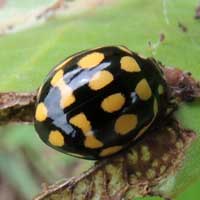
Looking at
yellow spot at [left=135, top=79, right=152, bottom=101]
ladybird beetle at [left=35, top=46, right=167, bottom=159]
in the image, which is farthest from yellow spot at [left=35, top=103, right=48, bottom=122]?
yellow spot at [left=135, top=79, right=152, bottom=101]

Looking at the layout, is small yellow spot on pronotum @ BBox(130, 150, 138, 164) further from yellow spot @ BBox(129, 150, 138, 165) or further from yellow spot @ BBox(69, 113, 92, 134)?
yellow spot @ BBox(69, 113, 92, 134)

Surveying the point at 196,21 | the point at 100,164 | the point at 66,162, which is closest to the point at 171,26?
the point at 196,21

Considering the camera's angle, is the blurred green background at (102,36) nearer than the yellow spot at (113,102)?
No

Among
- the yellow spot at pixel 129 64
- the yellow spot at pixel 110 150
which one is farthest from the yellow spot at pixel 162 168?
the yellow spot at pixel 129 64

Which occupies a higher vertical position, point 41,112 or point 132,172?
point 41,112

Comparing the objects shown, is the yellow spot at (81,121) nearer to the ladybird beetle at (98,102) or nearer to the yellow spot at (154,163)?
the ladybird beetle at (98,102)

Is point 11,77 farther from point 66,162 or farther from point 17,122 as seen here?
point 66,162

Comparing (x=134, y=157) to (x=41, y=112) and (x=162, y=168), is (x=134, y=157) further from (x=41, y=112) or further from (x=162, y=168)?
(x=41, y=112)

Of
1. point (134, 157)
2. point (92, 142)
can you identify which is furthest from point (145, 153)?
Answer: point (92, 142)
